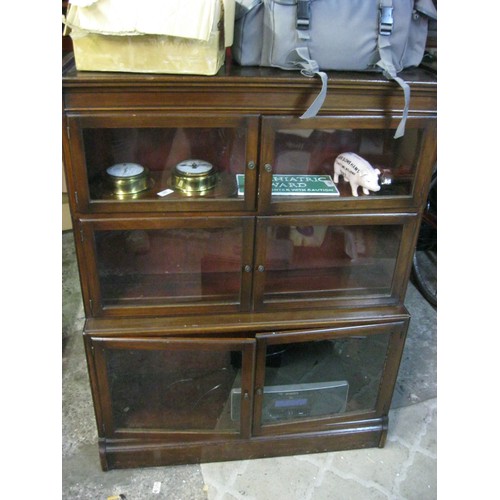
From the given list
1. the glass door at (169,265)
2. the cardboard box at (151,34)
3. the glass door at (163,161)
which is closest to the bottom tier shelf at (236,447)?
the glass door at (169,265)

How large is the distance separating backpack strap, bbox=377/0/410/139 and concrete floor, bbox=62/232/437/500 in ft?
3.21

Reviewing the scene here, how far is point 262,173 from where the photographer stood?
113 centimetres

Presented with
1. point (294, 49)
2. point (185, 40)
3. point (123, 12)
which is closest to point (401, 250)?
point (294, 49)

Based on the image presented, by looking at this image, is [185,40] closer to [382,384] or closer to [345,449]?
[382,384]

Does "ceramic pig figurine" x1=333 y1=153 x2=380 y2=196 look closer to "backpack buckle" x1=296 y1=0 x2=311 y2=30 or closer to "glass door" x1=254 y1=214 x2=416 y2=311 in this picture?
"glass door" x1=254 y1=214 x2=416 y2=311

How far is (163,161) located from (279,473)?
3.10ft

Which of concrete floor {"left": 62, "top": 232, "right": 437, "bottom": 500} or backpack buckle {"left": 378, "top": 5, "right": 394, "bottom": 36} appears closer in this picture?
backpack buckle {"left": 378, "top": 5, "right": 394, "bottom": 36}

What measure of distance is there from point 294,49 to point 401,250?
572 millimetres

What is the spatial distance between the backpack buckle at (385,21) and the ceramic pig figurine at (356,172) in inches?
11.7

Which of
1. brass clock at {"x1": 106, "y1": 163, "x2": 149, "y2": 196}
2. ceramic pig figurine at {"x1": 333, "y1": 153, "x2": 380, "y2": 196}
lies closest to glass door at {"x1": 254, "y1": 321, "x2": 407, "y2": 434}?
ceramic pig figurine at {"x1": 333, "y1": 153, "x2": 380, "y2": 196}

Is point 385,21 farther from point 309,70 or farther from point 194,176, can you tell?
point 194,176

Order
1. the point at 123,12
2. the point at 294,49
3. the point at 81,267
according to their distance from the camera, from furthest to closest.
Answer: the point at 81,267, the point at 294,49, the point at 123,12

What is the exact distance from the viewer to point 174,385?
56.2 inches

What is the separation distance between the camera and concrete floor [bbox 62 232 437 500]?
54.3 inches
